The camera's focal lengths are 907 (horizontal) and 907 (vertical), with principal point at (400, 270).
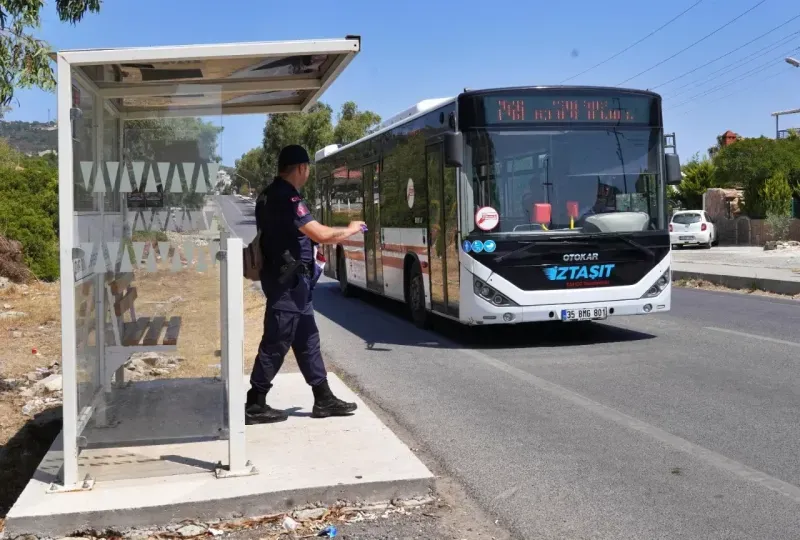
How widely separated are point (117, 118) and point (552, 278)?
579 centimetres

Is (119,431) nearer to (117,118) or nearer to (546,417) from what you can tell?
(117,118)

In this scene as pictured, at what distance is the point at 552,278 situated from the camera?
10797 mm

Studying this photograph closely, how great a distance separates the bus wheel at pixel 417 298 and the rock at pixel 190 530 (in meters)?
8.30

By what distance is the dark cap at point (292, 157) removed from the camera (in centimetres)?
640

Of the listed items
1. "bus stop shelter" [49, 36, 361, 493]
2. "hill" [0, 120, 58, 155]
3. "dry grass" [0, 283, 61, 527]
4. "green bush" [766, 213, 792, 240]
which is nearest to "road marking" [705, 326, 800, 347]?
"bus stop shelter" [49, 36, 361, 493]

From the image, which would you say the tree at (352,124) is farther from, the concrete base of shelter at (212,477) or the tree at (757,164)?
the concrete base of shelter at (212,477)

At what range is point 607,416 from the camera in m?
7.29

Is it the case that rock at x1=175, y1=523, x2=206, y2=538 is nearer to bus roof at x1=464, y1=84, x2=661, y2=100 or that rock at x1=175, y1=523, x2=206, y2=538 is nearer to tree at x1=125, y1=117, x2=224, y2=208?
tree at x1=125, y1=117, x2=224, y2=208

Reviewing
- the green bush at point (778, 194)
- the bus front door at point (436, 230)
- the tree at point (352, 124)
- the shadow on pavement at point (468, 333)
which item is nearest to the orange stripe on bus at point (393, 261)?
the shadow on pavement at point (468, 333)

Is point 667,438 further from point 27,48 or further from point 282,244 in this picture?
point 27,48

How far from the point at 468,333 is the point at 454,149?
326cm

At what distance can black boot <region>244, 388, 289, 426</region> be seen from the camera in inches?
257

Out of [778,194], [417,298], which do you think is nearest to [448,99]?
[417,298]

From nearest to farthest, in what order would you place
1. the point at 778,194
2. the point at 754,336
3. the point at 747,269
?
the point at 754,336 < the point at 747,269 < the point at 778,194
